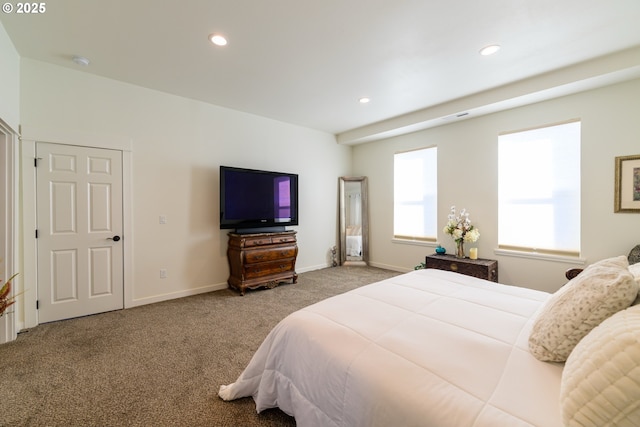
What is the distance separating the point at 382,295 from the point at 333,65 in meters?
2.38

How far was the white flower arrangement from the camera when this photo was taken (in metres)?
3.74

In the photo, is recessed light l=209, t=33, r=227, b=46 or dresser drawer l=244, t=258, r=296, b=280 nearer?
recessed light l=209, t=33, r=227, b=46

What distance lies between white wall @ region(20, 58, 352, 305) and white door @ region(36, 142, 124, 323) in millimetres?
190

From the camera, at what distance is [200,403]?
1672 millimetres

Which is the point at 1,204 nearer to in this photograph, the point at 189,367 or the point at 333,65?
the point at 189,367

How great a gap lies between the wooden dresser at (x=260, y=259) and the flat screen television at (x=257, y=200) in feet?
0.91

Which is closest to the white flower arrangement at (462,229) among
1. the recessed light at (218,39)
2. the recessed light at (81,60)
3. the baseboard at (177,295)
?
the baseboard at (177,295)

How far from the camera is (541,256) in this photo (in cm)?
342

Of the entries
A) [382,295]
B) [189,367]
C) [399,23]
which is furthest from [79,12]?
[382,295]

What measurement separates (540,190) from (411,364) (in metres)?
3.62

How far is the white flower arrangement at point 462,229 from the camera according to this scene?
3.74m

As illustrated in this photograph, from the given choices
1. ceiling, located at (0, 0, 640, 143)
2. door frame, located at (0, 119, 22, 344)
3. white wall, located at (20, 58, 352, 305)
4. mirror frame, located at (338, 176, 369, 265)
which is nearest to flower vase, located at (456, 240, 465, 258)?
mirror frame, located at (338, 176, 369, 265)

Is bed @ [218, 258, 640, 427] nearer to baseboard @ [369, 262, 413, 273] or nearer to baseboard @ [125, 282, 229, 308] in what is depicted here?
baseboard @ [125, 282, 229, 308]

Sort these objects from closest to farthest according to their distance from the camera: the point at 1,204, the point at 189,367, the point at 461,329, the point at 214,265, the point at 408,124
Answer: the point at 461,329, the point at 189,367, the point at 1,204, the point at 214,265, the point at 408,124
